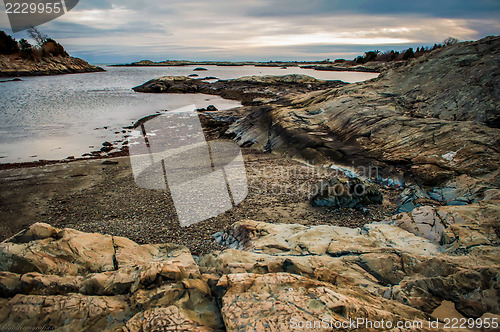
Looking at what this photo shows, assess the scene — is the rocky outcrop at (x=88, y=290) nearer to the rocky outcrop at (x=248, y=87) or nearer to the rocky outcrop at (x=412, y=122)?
the rocky outcrop at (x=412, y=122)

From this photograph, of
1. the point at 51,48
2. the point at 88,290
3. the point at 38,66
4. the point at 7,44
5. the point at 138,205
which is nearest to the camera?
the point at 88,290

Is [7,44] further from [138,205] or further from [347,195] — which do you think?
[347,195]

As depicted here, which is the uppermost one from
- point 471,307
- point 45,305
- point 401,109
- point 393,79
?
point 393,79

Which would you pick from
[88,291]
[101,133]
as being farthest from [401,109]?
[101,133]

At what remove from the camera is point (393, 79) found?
16875 millimetres

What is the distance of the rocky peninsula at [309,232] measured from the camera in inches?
130

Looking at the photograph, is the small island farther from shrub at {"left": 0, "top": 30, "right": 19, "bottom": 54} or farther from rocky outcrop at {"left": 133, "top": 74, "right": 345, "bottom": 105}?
rocky outcrop at {"left": 133, "top": 74, "right": 345, "bottom": 105}

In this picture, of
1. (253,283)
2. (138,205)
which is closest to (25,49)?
(138,205)

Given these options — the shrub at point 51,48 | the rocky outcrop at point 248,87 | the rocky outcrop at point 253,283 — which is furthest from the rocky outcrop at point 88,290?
the shrub at point 51,48

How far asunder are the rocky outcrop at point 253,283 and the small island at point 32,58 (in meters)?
103

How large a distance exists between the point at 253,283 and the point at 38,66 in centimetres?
11356

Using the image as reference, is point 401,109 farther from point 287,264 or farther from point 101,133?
point 101,133

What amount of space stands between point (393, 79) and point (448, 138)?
8.19 m

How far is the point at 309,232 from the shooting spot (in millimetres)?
6410
